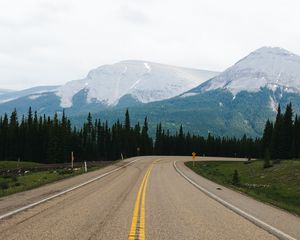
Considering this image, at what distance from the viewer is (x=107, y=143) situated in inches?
5704

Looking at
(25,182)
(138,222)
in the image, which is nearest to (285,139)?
(25,182)

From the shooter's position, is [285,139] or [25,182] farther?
[285,139]

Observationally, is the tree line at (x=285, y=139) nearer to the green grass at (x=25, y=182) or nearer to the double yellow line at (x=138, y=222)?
the green grass at (x=25, y=182)

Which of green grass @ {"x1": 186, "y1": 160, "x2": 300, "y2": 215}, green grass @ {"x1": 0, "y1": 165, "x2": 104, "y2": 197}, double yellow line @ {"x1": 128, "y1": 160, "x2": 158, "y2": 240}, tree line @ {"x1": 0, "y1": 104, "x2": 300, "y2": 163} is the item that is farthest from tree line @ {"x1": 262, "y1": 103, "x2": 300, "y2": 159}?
double yellow line @ {"x1": 128, "y1": 160, "x2": 158, "y2": 240}

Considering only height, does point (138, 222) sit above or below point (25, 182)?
below

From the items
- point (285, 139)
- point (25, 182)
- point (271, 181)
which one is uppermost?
point (285, 139)

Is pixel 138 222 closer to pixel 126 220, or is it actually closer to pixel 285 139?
pixel 126 220

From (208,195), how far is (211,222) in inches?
345

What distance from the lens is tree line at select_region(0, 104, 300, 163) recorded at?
95.9 meters

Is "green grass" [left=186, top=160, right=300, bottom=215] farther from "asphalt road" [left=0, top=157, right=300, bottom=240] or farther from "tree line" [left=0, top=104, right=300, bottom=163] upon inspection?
"tree line" [left=0, top=104, right=300, bottom=163]

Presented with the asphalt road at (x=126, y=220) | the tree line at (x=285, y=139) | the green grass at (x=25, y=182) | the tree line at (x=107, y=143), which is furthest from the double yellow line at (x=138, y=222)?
the tree line at (x=285, y=139)

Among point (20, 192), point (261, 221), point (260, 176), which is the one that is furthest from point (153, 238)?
point (260, 176)

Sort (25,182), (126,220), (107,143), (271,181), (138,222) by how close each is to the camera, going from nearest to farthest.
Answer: (138,222) → (126,220) → (25,182) → (271,181) → (107,143)

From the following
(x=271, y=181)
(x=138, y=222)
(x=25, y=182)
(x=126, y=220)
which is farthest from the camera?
(x=271, y=181)
